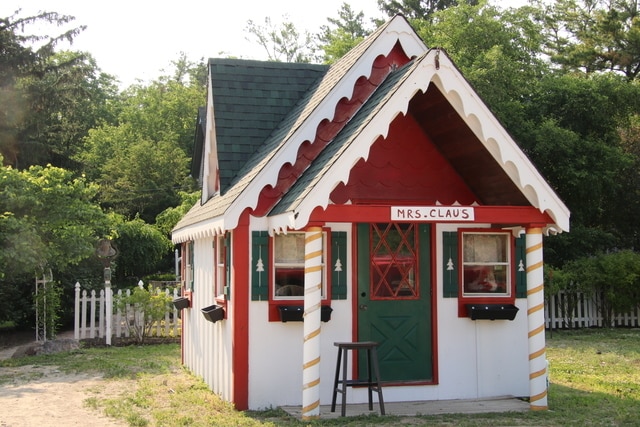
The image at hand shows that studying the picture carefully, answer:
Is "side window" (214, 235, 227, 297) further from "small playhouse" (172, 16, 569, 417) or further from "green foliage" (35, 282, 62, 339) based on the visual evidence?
"green foliage" (35, 282, 62, 339)

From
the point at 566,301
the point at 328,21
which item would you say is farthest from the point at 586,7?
the point at 566,301

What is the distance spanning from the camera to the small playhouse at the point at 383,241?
908 centimetres

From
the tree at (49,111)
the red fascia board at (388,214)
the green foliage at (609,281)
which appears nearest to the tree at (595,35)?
the green foliage at (609,281)

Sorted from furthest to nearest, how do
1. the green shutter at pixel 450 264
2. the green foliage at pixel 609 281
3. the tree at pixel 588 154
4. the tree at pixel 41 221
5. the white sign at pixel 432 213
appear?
the tree at pixel 588 154
the green foliage at pixel 609 281
the tree at pixel 41 221
the green shutter at pixel 450 264
the white sign at pixel 432 213

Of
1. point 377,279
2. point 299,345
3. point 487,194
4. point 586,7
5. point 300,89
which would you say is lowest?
point 299,345

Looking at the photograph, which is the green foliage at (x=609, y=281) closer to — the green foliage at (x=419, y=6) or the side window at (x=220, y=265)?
the side window at (x=220, y=265)

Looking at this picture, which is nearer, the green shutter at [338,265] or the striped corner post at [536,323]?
the striped corner post at [536,323]

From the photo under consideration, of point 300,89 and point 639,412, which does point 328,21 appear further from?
point 639,412

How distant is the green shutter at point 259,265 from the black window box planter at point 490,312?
9.41 feet

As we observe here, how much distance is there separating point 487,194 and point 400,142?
141 cm

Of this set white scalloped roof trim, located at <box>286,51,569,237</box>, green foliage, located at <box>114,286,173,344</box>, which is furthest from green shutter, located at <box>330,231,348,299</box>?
green foliage, located at <box>114,286,173,344</box>

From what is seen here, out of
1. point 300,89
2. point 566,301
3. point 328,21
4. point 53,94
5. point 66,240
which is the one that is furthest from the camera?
point 328,21

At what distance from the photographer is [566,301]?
2161 cm

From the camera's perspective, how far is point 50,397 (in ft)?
37.0
